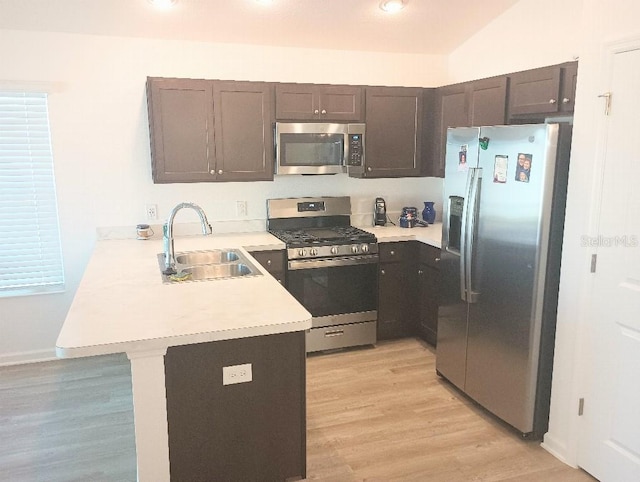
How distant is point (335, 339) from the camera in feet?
13.4

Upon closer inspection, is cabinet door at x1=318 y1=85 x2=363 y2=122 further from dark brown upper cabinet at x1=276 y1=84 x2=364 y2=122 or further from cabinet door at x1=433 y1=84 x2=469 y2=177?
cabinet door at x1=433 y1=84 x2=469 y2=177

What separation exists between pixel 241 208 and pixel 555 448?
2.76 meters

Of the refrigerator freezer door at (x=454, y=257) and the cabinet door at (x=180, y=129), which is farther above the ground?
the cabinet door at (x=180, y=129)

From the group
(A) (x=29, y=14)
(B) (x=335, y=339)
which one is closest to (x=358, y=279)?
(B) (x=335, y=339)

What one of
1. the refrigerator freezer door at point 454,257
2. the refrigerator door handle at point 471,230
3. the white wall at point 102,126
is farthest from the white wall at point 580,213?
the white wall at point 102,126

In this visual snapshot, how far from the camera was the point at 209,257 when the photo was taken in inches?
138

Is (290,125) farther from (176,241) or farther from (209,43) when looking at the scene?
(176,241)

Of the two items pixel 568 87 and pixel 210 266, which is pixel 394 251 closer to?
pixel 210 266

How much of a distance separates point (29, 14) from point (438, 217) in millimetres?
3550

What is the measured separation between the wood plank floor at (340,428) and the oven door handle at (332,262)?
0.72m

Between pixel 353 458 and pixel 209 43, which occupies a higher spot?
pixel 209 43

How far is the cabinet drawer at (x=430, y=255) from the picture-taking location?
3953mm

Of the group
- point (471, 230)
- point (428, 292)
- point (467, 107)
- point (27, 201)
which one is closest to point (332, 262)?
point (428, 292)

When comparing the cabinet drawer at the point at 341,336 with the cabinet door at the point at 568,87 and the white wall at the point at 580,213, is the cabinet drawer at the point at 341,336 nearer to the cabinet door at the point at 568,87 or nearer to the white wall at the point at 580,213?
the white wall at the point at 580,213
